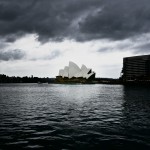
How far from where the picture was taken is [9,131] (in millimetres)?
18516

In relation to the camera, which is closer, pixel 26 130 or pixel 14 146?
pixel 14 146

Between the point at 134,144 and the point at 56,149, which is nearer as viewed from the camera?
the point at 56,149

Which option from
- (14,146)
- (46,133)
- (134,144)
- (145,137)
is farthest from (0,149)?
(145,137)

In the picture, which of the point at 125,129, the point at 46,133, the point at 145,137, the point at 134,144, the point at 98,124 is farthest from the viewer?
the point at 98,124

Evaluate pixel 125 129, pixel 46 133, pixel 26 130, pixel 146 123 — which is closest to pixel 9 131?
pixel 26 130

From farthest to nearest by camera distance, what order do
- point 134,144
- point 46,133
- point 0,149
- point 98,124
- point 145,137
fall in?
point 98,124 < point 46,133 < point 145,137 < point 134,144 < point 0,149

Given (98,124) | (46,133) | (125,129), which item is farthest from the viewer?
(98,124)

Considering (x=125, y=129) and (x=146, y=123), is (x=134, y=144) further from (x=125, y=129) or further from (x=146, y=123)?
(x=146, y=123)

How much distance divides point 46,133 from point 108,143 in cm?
472

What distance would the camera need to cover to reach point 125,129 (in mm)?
19562

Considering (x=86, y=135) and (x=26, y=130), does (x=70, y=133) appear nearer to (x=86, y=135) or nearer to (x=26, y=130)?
(x=86, y=135)

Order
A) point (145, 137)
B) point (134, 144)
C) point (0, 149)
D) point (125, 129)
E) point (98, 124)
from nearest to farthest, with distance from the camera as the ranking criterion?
point (0, 149)
point (134, 144)
point (145, 137)
point (125, 129)
point (98, 124)

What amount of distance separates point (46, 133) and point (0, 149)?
15.1 ft

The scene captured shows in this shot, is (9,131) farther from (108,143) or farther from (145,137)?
(145,137)
